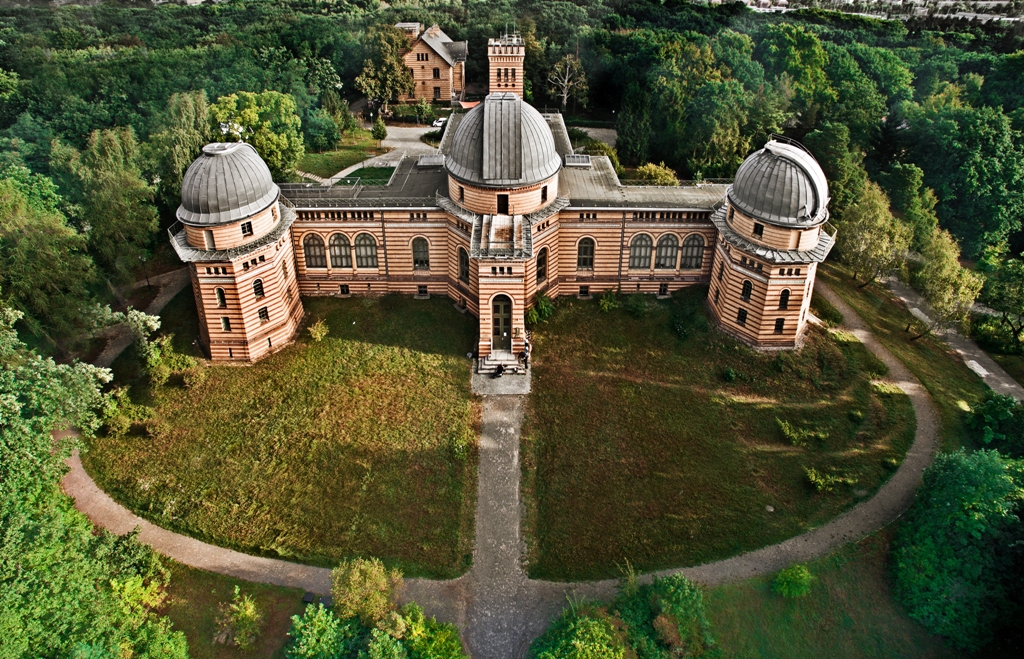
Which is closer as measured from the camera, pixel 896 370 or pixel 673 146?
pixel 896 370

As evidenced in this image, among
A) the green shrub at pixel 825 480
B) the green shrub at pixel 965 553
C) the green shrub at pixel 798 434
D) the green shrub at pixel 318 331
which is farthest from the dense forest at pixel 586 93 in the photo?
the green shrub at pixel 965 553

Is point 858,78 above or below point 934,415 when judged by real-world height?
above

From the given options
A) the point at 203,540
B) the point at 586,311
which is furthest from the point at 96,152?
the point at 586,311

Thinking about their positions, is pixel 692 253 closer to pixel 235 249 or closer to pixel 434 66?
pixel 235 249

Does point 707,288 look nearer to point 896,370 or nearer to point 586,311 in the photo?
point 586,311

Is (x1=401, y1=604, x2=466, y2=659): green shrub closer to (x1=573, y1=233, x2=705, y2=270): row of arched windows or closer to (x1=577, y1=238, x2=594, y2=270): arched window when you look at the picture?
(x1=577, y1=238, x2=594, y2=270): arched window

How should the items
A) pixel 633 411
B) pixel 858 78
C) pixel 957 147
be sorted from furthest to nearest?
pixel 858 78 < pixel 957 147 < pixel 633 411

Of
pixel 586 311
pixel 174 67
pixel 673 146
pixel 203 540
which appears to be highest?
pixel 174 67

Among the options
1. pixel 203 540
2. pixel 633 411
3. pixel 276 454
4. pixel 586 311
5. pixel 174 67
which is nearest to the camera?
pixel 203 540
